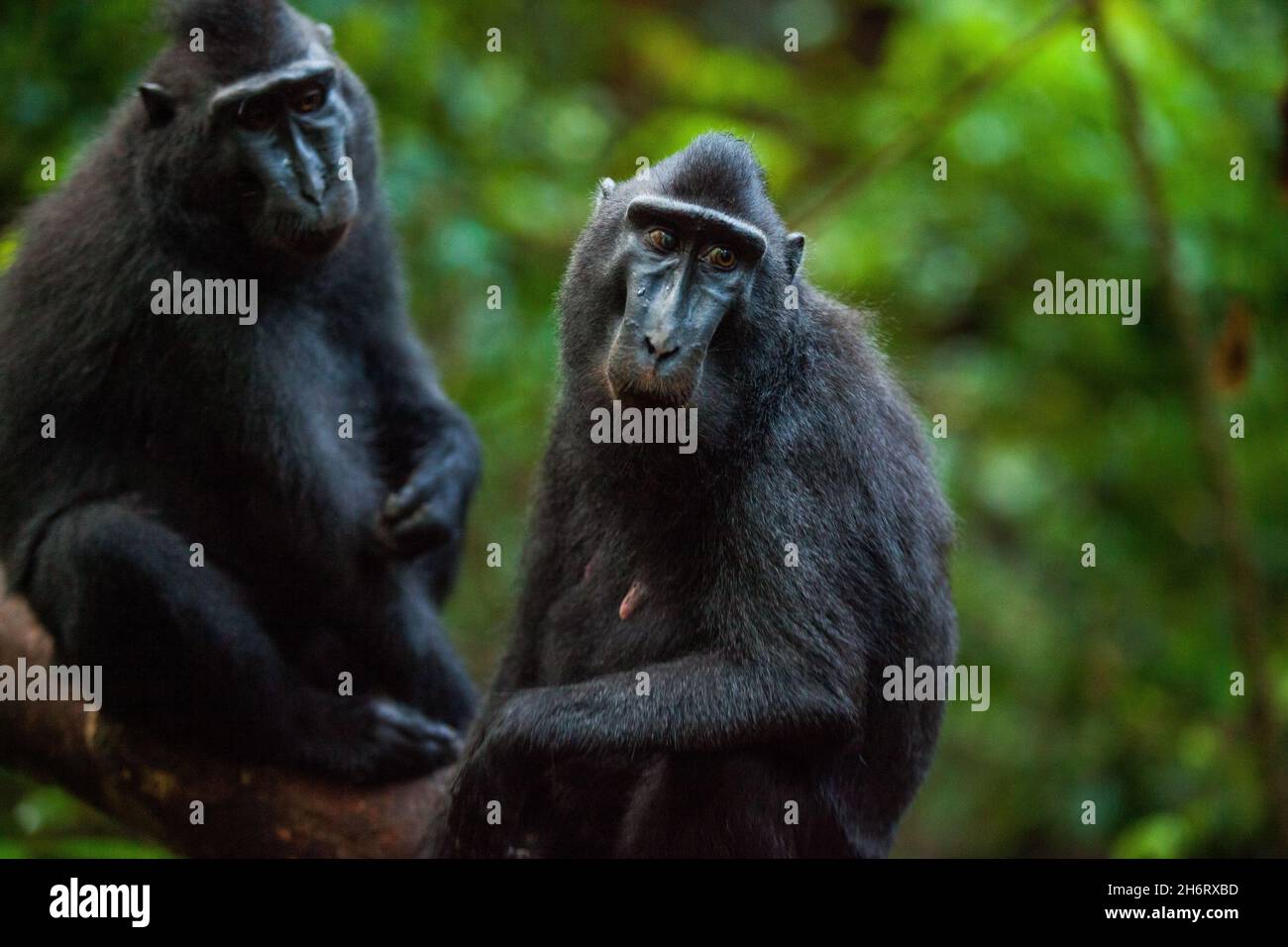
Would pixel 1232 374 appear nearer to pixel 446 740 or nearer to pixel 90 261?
pixel 446 740

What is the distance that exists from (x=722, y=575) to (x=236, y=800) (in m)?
2.70

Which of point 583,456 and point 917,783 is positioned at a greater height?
point 583,456

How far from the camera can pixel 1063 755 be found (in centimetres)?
1175

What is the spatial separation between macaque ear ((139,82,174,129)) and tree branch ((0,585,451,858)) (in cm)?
265

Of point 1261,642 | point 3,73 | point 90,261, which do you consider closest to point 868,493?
point 90,261

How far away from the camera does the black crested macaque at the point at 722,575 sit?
5.08m

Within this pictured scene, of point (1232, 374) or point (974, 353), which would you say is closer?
point (1232, 374)

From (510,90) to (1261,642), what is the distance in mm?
6562

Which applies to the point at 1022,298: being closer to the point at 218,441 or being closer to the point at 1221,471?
the point at 1221,471

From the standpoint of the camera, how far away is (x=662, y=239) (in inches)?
205

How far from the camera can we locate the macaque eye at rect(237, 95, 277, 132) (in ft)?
21.3

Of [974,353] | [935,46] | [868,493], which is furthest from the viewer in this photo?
[974,353]

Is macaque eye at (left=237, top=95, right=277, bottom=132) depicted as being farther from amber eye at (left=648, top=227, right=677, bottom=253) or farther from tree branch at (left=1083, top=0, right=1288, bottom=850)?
tree branch at (left=1083, top=0, right=1288, bottom=850)

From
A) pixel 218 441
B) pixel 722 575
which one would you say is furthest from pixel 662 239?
pixel 218 441
